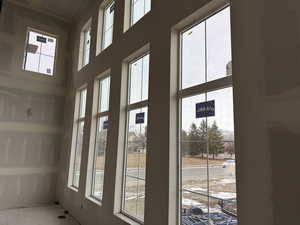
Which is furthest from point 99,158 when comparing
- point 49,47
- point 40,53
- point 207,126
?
point 49,47

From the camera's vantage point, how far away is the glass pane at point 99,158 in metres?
4.27

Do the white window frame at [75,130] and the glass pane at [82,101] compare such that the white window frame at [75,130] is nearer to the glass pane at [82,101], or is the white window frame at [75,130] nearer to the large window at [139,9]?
the glass pane at [82,101]

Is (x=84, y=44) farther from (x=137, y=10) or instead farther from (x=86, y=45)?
(x=137, y=10)

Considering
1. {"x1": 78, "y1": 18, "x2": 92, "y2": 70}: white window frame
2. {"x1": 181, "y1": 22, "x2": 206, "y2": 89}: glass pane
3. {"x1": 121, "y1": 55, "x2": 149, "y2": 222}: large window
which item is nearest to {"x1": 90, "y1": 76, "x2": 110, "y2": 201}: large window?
{"x1": 121, "y1": 55, "x2": 149, "y2": 222}: large window

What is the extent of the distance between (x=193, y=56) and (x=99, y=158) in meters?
2.95

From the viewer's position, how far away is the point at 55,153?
6.14 metres

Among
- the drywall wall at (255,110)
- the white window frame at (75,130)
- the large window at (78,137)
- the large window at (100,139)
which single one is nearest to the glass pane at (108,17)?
the large window at (100,139)

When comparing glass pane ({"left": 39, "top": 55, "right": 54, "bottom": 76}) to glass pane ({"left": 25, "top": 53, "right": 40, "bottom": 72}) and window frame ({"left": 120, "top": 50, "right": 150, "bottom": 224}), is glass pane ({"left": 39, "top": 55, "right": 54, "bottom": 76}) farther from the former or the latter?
window frame ({"left": 120, "top": 50, "right": 150, "bottom": 224})

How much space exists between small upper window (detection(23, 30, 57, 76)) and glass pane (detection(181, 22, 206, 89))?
196 inches

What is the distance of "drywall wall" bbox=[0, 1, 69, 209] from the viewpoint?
5.48 metres

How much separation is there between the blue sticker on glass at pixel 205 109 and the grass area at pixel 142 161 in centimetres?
49

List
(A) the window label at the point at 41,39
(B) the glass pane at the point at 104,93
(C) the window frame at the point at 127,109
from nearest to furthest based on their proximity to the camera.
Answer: (C) the window frame at the point at 127,109 < (B) the glass pane at the point at 104,93 < (A) the window label at the point at 41,39

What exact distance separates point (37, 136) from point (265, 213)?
5867 millimetres

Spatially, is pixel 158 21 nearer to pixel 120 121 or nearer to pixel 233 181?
pixel 120 121
